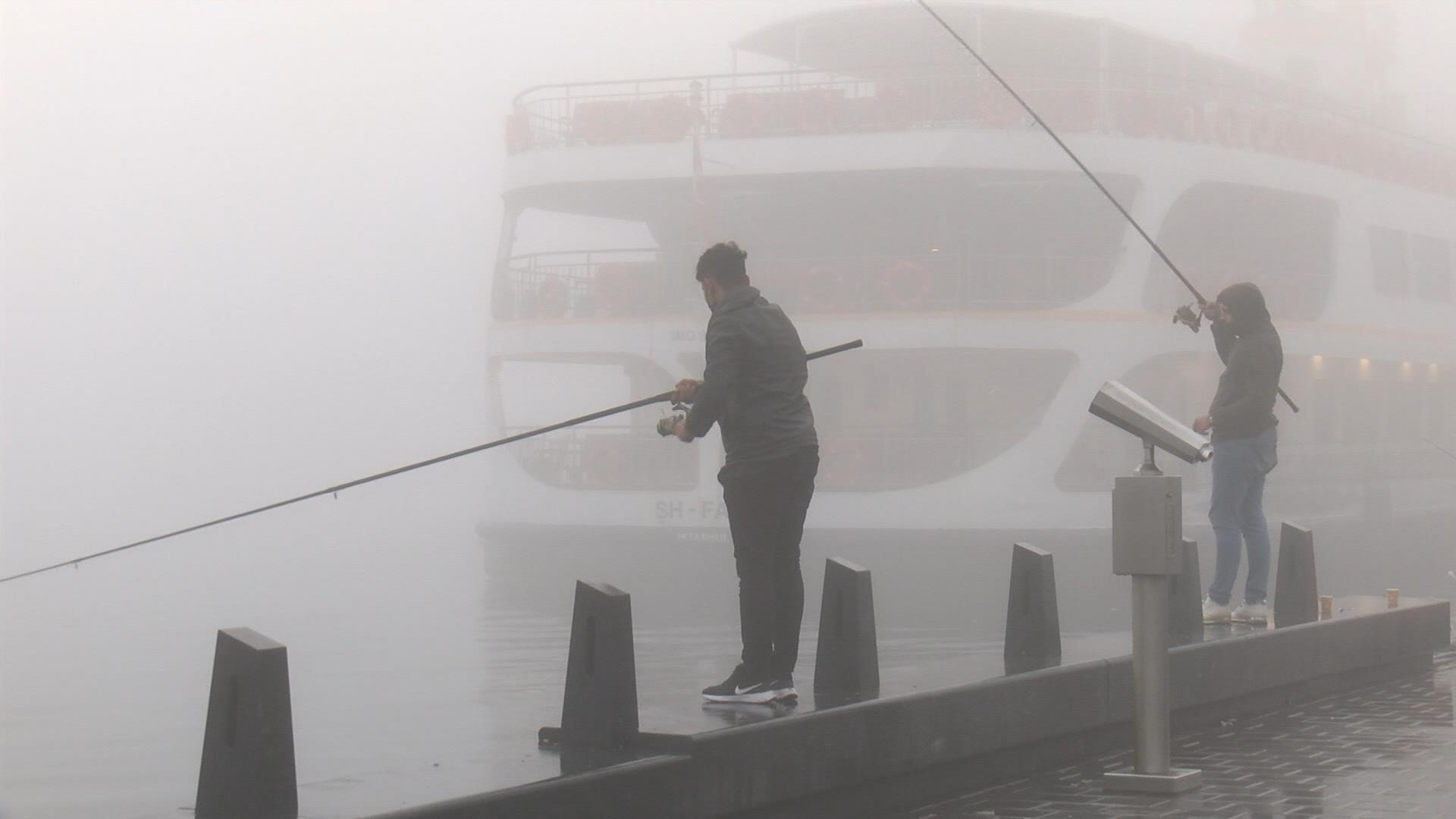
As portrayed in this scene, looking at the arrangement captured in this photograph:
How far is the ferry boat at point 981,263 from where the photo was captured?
66.8 feet

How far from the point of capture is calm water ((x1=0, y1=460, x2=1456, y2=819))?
5.08 meters

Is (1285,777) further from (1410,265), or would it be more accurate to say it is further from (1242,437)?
Answer: (1410,265)

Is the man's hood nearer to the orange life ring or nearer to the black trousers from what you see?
the black trousers

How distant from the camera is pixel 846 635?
5.23 meters

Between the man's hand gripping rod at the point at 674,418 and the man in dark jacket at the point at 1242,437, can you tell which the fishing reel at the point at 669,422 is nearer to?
the man's hand gripping rod at the point at 674,418

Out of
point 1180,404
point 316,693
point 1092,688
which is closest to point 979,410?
point 1180,404

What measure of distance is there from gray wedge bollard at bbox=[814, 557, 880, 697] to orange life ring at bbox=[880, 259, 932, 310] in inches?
609

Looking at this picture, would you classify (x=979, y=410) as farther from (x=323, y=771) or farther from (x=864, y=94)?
(x=323, y=771)

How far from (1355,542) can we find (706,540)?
30.8ft

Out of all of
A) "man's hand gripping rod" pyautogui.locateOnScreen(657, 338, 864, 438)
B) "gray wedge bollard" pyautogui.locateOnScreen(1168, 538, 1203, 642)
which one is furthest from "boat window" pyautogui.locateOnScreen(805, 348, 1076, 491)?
"man's hand gripping rod" pyautogui.locateOnScreen(657, 338, 864, 438)

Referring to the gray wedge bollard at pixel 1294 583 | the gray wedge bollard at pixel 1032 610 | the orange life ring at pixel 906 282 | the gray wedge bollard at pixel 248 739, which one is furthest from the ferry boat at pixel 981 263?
the gray wedge bollard at pixel 248 739

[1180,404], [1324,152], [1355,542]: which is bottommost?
[1355,542]

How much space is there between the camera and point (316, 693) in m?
10.6

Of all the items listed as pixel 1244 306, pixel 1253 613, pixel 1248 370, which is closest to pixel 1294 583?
pixel 1253 613
